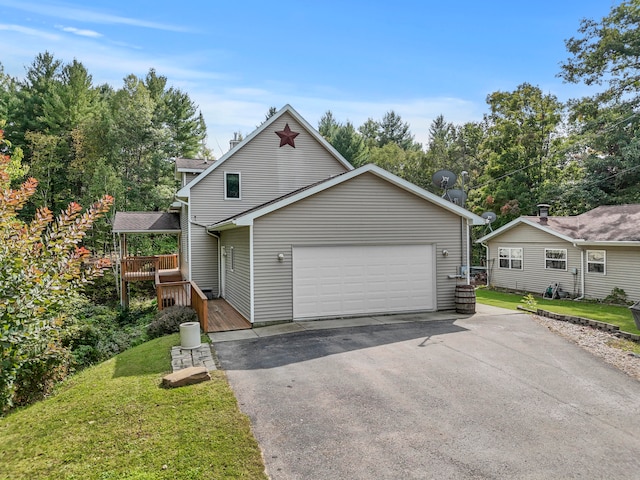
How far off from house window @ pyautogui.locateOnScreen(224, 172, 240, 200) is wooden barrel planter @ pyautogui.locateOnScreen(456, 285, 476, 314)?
9413 mm

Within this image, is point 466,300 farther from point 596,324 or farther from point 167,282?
point 167,282

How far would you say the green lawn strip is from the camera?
4.04 meters

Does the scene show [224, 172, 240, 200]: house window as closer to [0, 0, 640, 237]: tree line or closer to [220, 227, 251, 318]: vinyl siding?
[220, 227, 251, 318]: vinyl siding

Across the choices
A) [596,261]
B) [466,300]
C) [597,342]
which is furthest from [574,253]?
[597,342]

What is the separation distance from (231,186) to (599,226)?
16.1 metres

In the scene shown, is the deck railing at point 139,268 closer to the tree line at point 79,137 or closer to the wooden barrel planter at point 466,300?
the tree line at point 79,137

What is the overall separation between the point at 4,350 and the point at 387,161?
39.7m

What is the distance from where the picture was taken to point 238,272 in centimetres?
1262

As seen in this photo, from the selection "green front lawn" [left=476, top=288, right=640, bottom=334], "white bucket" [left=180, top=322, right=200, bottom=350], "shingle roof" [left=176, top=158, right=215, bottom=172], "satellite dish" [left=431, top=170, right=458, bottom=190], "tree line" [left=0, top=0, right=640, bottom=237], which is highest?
"tree line" [left=0, top=0, right=640, bottom=237]

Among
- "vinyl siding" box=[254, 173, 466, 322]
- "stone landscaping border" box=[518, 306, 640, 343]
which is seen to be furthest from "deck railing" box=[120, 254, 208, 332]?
"stone landscaping border" box=[518, 306, 640, 343]

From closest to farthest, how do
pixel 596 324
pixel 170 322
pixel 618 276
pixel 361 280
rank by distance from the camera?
1. pixel 596 324
2. pixel 170 322
3. pixel 361 280
4. pixel 618 276

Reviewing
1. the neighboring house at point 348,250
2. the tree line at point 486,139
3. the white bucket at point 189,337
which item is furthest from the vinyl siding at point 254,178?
the tree line at point 486,139

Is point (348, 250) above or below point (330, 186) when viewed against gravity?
below

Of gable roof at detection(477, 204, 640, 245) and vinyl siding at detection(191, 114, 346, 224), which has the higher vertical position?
vinyl siding at detection(191, 114, 346, 224)
